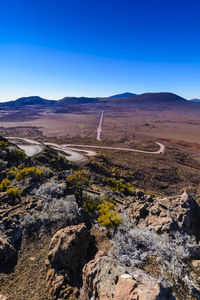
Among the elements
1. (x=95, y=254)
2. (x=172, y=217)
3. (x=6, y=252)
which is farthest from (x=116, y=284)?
(x=172, y=217)

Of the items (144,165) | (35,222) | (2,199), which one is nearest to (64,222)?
(35,222)

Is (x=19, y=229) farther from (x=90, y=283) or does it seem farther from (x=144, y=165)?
(x=144, y=165)

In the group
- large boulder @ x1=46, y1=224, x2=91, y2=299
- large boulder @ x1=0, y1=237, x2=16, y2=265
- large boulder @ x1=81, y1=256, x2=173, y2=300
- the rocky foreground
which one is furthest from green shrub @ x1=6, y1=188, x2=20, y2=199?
large boulder @ x1=81, y1=256, x2=173, y2=300

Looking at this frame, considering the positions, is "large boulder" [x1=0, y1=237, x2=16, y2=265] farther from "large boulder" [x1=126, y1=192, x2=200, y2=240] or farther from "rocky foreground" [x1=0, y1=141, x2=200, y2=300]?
"large boulder" [x1=126, y1=192, x2=200, y2=240]

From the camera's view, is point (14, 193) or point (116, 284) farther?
point (14, 193)

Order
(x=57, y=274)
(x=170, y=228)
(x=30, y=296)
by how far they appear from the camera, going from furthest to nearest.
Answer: (x=170, y=228) → (x=57, y=274) → (x=30, y=296)

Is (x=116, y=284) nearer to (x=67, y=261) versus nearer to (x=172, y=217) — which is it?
(x=67, y=261)
